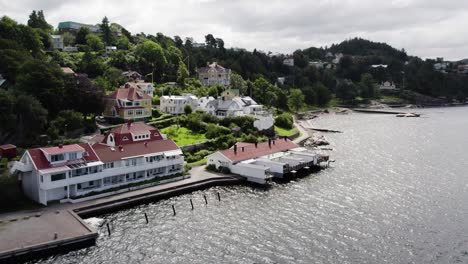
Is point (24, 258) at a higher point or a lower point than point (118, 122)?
lower

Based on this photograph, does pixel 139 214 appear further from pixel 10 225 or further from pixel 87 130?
pixel 87 130

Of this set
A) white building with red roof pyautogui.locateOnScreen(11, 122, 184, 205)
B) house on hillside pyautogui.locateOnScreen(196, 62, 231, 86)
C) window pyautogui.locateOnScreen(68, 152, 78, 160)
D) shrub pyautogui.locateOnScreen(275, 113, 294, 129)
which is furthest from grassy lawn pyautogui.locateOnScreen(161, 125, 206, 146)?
→ house on hillside pyautogui.locateOnScreen(196, 62, 231, 86)

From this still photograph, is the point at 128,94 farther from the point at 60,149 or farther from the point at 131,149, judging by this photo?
the point at 60,149

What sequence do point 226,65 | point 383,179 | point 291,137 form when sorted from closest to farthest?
point 383,179, point 291,137, point 226,65

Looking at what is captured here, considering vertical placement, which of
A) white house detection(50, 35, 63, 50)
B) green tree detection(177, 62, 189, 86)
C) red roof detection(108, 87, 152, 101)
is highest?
white house detection(50, 35, 63, 50)

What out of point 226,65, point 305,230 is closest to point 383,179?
point 305,230

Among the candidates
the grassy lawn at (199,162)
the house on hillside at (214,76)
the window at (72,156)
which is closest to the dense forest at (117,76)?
the house on hillside at (214,76)

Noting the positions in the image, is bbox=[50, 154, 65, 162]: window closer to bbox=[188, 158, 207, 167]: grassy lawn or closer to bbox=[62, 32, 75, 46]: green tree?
bbox=[188, 158, 207, 167]: grassy lawn
